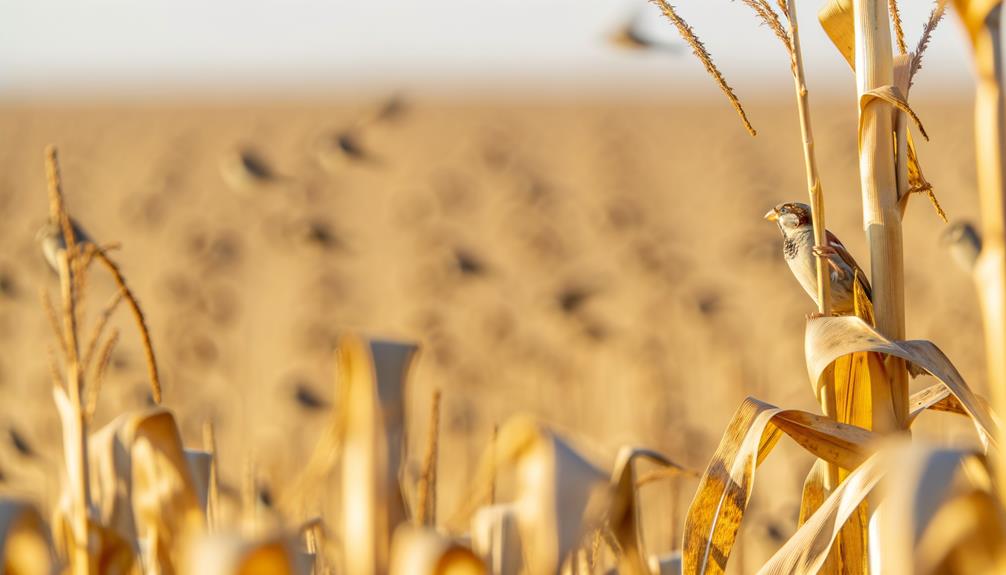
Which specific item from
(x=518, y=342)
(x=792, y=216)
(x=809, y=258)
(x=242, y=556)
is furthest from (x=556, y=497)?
(x=518, y=342)

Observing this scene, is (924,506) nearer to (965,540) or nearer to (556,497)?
(965,540)

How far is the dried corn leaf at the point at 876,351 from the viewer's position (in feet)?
6.37

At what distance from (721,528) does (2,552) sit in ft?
3.78

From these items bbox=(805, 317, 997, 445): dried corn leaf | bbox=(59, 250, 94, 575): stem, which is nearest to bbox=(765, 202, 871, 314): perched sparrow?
bbox=(805, 317, 997, 445): dried corn leaf

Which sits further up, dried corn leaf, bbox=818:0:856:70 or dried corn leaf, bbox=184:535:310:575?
dried corn leaf, bbox=818:0:856:70

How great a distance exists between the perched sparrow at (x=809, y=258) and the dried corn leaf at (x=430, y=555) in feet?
3.92

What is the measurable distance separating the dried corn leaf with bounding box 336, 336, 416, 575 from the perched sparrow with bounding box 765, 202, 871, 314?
1.18 metres

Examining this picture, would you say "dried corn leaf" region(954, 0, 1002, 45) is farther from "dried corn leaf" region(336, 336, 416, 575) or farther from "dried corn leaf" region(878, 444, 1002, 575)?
"dried corn leaf" region(336, 336, 416, 575)

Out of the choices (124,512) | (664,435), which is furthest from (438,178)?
(124,512)

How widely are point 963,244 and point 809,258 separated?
1932 mm

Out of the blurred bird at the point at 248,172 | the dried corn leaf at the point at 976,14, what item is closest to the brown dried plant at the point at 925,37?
the dried corn leaf at the point at 976,14

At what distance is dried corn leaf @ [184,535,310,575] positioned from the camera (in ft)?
4.34

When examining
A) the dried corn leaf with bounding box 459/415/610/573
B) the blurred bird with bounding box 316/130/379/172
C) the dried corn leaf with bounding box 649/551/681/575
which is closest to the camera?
the dried corn leaf with bounding box 459/415/610/573

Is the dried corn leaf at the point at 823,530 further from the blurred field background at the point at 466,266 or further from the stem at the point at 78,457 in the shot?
the stem at the point at 78,457
